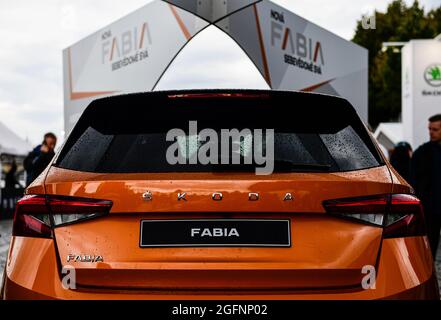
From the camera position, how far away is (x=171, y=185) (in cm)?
255

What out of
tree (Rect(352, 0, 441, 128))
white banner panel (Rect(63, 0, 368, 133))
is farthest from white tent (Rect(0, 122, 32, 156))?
tree (Rect(352, 0, 441, 128))

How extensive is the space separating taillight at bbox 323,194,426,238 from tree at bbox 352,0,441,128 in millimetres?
42919

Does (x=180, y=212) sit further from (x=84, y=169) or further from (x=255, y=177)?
(x=84, y=169)

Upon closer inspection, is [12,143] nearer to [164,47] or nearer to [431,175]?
[164,47]

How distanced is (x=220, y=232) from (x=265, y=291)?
0.94 feet

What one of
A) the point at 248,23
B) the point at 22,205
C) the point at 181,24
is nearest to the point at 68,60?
the point at 181,24

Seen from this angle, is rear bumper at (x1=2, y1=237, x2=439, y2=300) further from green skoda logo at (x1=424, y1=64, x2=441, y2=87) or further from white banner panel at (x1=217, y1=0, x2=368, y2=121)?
green skoda logo at (x1=424, y1=64, x2=441, y2=87)

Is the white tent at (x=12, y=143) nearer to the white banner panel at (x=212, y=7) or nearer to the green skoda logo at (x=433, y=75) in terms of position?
the green skoda logo at (x=433, y=75)

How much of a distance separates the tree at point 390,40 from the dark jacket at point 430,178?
38.4 meters

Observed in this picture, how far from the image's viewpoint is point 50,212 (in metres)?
2.63

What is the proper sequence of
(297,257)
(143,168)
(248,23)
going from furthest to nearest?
(248,23) → (143,168) → (297,257)

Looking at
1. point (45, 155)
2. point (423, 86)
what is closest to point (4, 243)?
point (45, 155)

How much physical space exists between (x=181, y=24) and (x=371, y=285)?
9094 mm

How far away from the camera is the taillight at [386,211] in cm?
256
